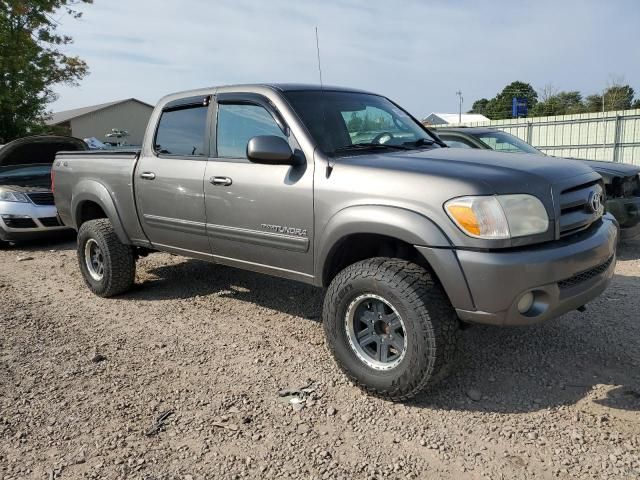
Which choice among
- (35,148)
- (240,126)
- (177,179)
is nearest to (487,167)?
(240,126)

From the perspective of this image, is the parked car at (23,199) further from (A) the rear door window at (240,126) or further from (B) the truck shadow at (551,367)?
(B) the truck shadow at (551,367)

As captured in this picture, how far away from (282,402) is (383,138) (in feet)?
6.52

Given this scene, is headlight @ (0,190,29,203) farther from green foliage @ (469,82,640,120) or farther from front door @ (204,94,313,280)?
green foliage @ (469,82,640,120)

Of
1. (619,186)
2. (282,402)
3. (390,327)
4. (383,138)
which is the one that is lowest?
(282,402)

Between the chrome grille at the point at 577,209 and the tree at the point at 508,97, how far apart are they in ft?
221

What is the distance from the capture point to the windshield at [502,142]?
23.0 feet

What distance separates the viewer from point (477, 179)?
2744 millimetres

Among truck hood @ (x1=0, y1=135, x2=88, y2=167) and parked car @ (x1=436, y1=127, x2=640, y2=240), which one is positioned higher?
truck hood @ (x1=0, y1=135, x2=88, y2=167)

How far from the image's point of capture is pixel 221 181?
3.88 m

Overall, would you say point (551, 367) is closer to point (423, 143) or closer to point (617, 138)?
point (423, 143)

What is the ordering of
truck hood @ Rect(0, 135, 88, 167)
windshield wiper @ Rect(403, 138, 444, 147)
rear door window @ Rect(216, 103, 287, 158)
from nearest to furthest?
rear door window @ Rect(216, 103, 287, 158) → windshield wiper @ Rect(403, 138, 444, 147) → truck hood @ Rect(0, 135, 88, 167)

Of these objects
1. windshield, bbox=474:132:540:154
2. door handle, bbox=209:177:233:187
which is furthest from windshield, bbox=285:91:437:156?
windshield, bbox=474:132:540:154

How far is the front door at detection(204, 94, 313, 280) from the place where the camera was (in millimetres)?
3455

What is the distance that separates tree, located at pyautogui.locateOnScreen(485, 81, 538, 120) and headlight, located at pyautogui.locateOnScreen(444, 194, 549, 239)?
68.0 meters
